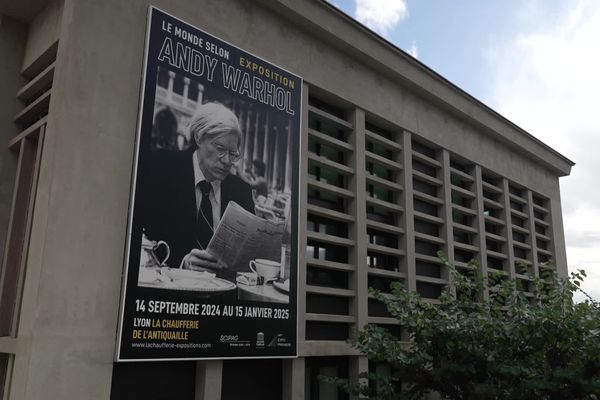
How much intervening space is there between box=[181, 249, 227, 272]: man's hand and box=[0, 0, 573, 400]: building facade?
1123 mm

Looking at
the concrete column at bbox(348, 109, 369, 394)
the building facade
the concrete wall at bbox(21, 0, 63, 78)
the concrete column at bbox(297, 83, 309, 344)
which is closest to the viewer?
the building facade

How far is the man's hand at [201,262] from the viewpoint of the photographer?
935 centimetres

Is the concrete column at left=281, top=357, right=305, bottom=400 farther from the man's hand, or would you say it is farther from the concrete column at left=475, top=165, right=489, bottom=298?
the concrete column at left=475, top=165, right=489, bottom=298

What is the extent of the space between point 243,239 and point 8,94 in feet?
17.5

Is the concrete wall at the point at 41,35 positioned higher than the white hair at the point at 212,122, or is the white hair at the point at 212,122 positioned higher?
the concrete wall at the point at 41,35

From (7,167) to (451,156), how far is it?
12.1 metres

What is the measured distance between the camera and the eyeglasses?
33.6ft

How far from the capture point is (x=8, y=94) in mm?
10727

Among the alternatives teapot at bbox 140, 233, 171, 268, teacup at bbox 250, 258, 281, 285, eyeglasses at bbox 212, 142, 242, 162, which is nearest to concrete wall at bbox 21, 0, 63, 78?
eyeglasses at bbox 212, 142, 242, 162

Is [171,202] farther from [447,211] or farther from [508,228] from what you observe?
[508,228]

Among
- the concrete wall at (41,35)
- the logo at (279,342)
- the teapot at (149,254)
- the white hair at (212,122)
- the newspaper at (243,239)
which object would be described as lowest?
the logo at (279,342)

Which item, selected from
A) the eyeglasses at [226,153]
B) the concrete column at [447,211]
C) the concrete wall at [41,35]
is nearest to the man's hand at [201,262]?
the eyeglasses at [226,153]

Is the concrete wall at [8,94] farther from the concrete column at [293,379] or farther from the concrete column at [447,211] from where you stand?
the concrete column at [447,211]

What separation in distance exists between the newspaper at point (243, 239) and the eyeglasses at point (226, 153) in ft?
2.80
